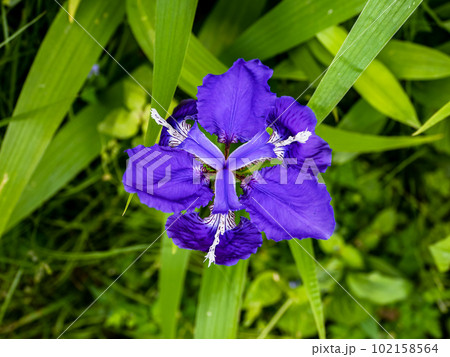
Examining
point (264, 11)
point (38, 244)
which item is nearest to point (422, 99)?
point (264, 11)

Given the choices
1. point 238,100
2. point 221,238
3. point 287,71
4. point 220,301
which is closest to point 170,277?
point 220,301

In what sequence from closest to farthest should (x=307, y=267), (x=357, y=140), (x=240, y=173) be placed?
(x=240, y=173) < (x=307, y=267) < (x=357, y=140)

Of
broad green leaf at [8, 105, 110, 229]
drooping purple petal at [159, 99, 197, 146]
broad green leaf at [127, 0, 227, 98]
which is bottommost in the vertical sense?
drooping purple petal at [159, 99, 197, 146]

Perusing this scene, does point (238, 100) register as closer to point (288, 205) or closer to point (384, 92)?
point (288, 205)

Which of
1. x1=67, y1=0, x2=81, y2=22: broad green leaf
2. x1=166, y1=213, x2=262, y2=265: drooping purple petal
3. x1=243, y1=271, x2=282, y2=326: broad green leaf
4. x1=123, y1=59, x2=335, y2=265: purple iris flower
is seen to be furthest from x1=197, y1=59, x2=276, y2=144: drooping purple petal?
x1=243, y1=271, x2=282, y2=326: broad green leaf

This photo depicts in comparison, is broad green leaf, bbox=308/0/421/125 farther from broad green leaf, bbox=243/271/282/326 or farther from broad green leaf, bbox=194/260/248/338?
broad green leaf, bbox=243/271/282/326

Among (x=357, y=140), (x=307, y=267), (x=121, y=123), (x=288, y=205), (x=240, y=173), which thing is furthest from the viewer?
(x=121, y=123)
